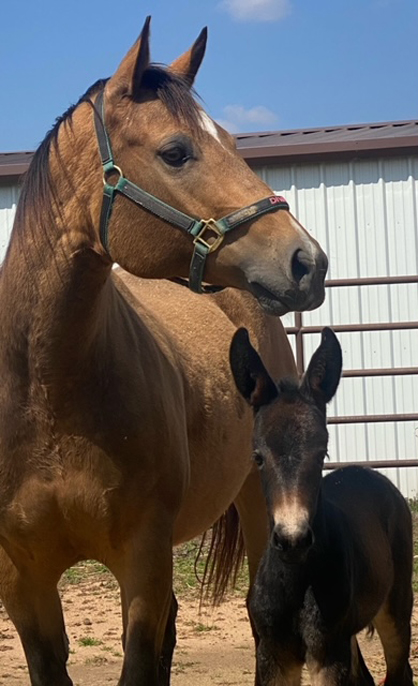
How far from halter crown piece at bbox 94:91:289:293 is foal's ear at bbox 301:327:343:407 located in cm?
58

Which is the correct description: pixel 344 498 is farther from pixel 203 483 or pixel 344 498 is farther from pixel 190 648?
pixel 190 648

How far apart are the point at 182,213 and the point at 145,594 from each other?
3.94 ft

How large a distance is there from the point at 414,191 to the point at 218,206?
8524 mm

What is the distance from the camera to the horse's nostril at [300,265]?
293cm

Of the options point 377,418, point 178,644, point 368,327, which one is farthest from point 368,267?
point 178,644

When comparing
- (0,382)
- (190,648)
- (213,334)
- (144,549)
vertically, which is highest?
(213,334)

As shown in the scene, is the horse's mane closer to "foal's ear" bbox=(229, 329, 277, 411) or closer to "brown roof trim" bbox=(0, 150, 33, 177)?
"foal's ear" bbox=(229, 329, 277, 411)

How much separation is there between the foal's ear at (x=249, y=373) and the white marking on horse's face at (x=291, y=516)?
530 millimetres

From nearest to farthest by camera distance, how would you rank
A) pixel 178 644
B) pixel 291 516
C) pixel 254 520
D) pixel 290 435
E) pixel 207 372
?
pixel 291 516, pixel 290 435, pixel 207 372, pixel 254 520, pixel 178 644

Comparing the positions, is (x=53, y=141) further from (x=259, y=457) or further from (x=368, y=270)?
(x=368, y=270)

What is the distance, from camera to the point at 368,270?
1132 centimetres

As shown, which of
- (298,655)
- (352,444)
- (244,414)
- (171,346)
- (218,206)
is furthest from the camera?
(352,444)

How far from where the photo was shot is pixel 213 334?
471cm

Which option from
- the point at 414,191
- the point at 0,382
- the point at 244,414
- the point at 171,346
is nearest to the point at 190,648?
the point at 244,414
